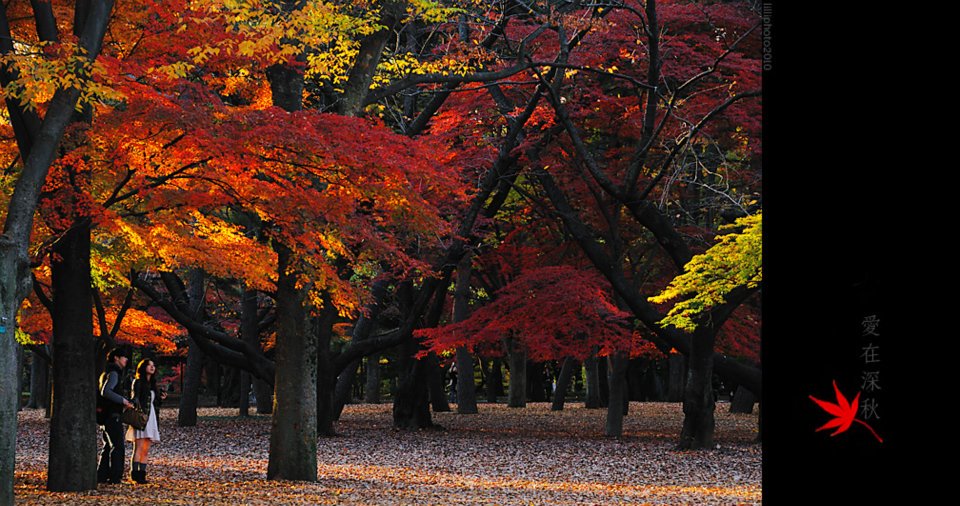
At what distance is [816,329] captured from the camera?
12.6 ft

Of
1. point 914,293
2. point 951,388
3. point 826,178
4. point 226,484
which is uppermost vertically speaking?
point 826,178

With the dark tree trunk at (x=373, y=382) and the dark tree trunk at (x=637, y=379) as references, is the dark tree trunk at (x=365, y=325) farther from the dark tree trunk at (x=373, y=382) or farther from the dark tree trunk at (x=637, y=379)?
the dark tree trunk at (x=637, y=379)

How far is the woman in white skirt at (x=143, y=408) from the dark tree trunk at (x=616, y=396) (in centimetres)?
1380

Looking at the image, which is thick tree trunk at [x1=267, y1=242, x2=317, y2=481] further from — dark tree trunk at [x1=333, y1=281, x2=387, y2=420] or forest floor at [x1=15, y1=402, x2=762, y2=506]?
dark tree trunk at [x1=333, y1=281, x2=387, y2=420]

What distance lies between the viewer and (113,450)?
1306 cm

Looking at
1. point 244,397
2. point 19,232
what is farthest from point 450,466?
point 244,397

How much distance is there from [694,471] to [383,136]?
323 inches

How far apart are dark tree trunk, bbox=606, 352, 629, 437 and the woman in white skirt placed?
13805 mm

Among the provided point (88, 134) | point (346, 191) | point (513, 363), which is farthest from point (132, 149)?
point (513, 363)

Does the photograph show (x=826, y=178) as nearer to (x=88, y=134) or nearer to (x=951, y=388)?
(x=951, y=388)

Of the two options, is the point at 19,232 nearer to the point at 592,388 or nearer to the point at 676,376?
the point at 592,388

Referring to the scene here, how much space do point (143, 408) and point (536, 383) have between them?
36965 mm

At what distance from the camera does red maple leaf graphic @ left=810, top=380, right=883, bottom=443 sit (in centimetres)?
371

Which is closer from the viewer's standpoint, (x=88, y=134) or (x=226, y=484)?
(x=88, y=134)
